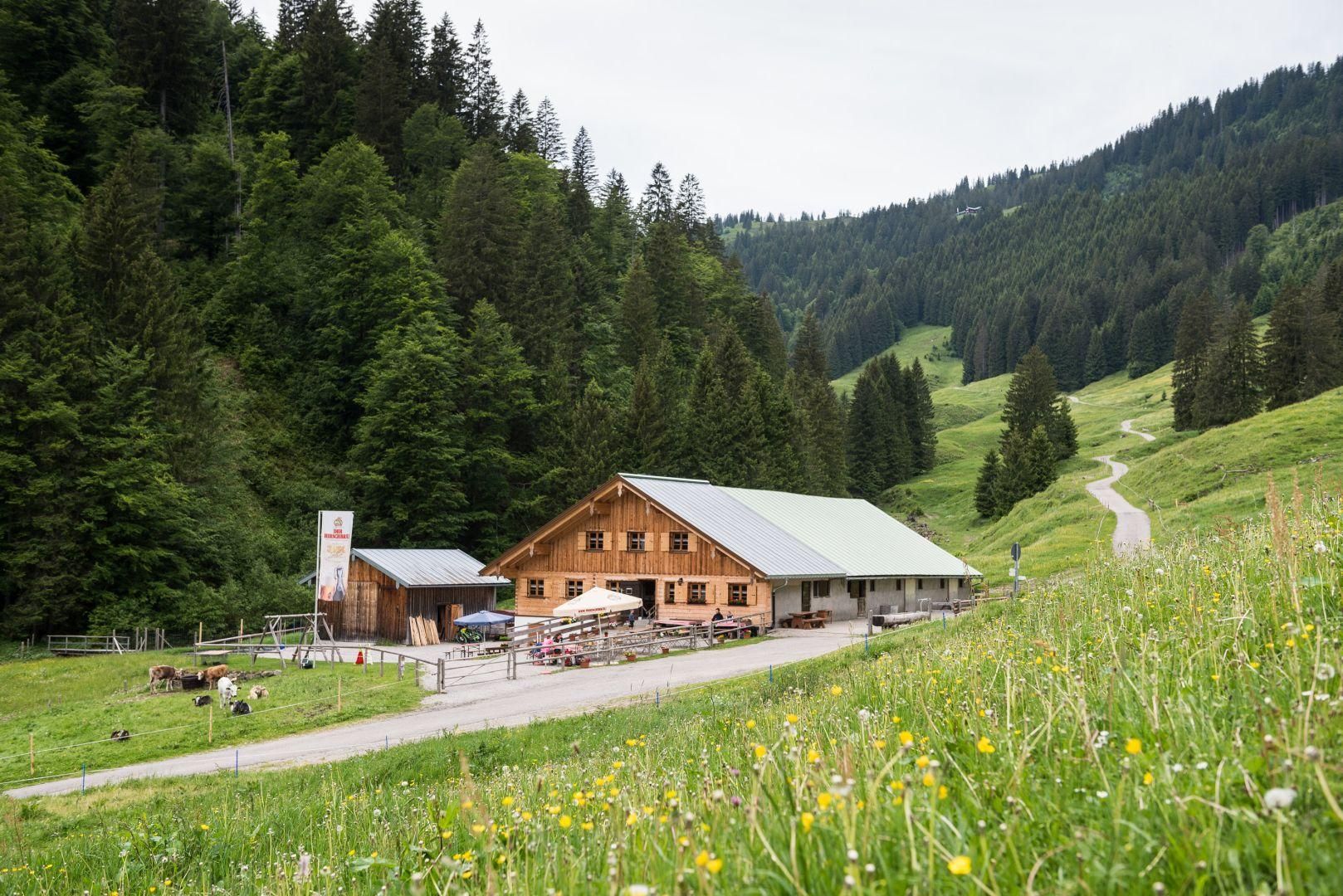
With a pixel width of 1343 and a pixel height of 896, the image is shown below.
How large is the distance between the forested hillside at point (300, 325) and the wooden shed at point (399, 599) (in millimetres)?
4231

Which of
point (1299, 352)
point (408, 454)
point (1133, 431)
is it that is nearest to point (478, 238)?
point (408, 454)

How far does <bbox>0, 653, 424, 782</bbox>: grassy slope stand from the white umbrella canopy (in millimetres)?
7200

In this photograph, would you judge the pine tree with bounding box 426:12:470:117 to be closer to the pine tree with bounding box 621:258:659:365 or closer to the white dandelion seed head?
the pine tree with bounding box 621:258:659:365

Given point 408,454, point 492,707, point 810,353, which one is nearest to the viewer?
point 492,707

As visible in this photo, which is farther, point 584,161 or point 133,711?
point 584,161

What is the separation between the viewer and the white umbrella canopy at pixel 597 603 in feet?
127

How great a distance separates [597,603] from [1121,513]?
3476cm

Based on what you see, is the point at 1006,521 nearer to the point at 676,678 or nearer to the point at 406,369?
the point at 406,369

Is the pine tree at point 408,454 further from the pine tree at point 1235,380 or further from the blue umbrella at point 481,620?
the pine tree at point 1235,380

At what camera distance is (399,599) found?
47.6 metres

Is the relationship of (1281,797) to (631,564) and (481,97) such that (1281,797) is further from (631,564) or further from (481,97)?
(481,97)

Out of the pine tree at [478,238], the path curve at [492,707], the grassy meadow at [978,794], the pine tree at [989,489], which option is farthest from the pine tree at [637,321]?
the grassy meadow at [978,794]

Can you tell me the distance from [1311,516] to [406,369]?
57.5 metres

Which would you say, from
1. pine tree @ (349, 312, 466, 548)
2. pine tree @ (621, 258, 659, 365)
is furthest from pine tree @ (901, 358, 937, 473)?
pine tree @ (349, 312, 466, 548)
